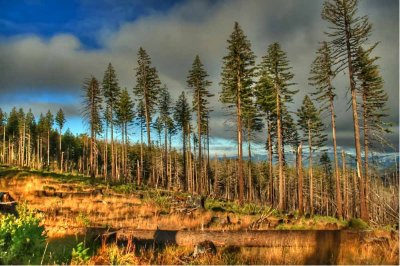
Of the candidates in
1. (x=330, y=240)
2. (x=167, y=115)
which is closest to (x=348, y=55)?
(x=330, y=240)

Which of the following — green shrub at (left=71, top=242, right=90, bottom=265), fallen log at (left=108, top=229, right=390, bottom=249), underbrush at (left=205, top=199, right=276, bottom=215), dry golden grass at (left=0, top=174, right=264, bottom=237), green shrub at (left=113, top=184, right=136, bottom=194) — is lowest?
underbrush at (left=205, top=199, right=276, bottom=215)

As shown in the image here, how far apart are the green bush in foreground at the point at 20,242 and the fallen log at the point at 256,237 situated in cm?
232

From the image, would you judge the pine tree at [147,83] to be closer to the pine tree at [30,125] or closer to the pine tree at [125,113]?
the pine tree at [125,113]

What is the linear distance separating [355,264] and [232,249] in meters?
3.01

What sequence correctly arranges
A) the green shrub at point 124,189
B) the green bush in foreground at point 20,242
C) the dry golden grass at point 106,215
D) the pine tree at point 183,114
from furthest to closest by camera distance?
the pine tree at point 183,114
the green shrub at point 124,189
the dry golden grass at point 106,215
the green bush in foreground at point 20,242

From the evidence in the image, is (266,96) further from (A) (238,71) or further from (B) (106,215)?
(B) (106,215)

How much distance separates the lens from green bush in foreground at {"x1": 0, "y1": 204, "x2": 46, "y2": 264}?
6039 millimetres

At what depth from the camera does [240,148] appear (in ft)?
99.5

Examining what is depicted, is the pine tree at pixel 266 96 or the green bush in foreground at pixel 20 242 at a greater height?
the pine tree at pixel 266 96

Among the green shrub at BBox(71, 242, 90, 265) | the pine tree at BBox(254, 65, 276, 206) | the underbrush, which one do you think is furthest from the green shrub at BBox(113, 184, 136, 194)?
the green shrub at BBox(71, 242, 90, 265)

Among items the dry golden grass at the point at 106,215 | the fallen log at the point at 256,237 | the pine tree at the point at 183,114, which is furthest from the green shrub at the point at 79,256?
the pine tree at the point at 183,114

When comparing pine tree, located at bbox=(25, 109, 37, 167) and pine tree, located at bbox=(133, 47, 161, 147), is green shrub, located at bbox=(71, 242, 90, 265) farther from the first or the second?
pine tree, located at bbox=(25, 109, 37, 167)

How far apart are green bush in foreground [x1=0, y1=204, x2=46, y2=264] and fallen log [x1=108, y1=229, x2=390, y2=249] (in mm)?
2325

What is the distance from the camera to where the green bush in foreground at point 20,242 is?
19.8ft
